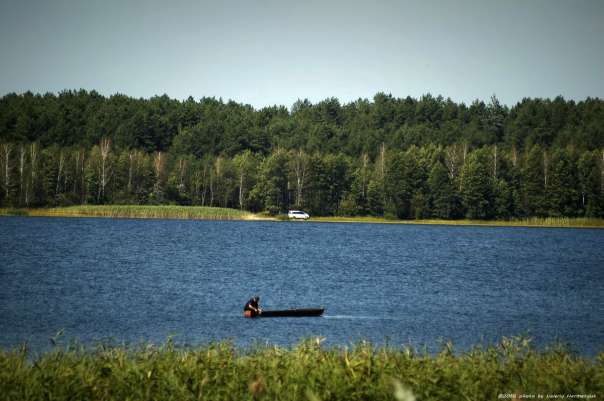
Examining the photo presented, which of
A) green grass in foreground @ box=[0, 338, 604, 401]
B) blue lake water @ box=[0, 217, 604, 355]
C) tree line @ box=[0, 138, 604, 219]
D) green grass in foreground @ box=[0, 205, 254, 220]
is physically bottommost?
blue lake water @ box=[0, 217, 604, 355]

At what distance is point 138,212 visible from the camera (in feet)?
420

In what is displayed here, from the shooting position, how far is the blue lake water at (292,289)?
105ft

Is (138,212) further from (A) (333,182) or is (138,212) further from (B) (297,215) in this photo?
(A) (333,182)

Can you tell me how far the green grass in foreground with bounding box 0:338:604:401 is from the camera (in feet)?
49.0

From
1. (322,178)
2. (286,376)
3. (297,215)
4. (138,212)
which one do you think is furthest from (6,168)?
(286,376)

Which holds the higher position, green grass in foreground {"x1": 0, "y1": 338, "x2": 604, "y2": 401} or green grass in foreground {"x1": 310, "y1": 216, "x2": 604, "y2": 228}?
green grass in foreground {"x1": 310, "y1": 216, "x2": 604, "y2": 228}

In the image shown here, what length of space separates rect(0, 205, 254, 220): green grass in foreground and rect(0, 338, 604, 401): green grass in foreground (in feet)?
364

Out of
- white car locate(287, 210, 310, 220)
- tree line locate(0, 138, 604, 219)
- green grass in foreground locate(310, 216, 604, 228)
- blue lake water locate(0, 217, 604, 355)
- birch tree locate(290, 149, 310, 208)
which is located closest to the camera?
blue lake water locate(0, 217, 604, 355)

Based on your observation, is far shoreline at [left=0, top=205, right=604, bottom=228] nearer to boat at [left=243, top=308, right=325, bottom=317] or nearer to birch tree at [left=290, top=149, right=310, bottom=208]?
birch tree at [left=290, top=149, right=310, bottom=208]

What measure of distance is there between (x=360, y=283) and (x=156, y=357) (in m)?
35.2

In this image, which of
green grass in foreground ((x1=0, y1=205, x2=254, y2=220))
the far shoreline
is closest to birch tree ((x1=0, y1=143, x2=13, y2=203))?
the far shoreline

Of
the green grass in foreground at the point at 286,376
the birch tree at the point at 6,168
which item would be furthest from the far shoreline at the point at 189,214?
the green grass in foreground at the point at 286,376

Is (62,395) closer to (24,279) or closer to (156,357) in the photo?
(156,357)

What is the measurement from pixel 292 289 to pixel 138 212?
8366 centimetres
